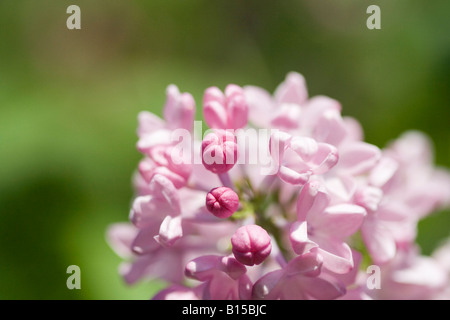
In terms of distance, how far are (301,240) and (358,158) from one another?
284mm

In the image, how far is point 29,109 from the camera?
218 centimetres

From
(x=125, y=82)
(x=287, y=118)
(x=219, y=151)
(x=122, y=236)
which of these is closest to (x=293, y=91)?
(x=287, y=118)

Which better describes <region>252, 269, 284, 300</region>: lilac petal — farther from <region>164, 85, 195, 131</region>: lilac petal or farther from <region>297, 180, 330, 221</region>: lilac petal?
<region>164, 85, 195, 131</region>: lilac petal

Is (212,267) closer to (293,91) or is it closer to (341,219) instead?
(341,219)

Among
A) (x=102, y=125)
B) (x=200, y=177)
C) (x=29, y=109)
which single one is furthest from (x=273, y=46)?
(x=200, y=177)

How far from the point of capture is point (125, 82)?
247 centimetres

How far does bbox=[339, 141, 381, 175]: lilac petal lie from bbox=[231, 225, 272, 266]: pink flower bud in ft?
0.96

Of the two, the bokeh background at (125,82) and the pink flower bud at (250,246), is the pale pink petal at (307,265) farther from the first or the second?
the bokeh background at (125,82)

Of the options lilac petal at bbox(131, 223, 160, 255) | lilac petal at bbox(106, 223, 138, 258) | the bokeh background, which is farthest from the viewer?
the bokeh background

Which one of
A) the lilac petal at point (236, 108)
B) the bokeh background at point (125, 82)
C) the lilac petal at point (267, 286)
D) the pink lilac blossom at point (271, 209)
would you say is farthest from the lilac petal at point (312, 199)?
the bokeh background at point (125, 82)

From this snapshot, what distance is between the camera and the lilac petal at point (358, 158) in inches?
49.7

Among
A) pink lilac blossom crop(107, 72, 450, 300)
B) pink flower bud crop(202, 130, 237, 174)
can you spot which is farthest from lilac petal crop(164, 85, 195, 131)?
pink flower bud crop(202, 130, 237, 174)

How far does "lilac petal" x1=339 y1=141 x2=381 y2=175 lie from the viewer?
1263mm
